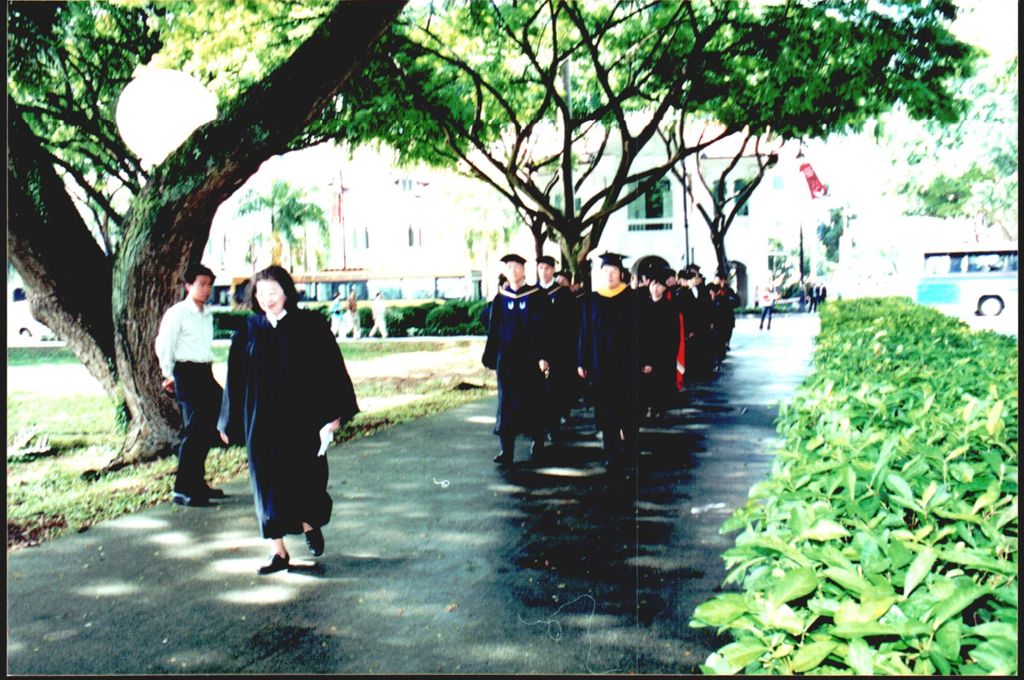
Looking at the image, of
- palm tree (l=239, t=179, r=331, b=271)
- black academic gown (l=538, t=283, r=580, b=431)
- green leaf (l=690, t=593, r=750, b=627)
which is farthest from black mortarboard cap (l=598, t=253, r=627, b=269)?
palm tree (l=239, t=179, r=331, b=271)

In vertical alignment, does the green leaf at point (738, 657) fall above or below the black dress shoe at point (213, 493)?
above

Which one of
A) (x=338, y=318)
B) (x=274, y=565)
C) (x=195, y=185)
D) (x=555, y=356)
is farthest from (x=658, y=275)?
(x=338, y=318)

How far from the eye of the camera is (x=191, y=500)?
22.2 feet

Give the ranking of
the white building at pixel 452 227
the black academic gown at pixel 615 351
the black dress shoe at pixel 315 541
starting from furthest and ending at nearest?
the white building at pixel 452 227 → the black academic gown at pixel 615 351 → the black dress shoe at pixel 315 541

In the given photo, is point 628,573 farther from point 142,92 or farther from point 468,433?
point 468,433

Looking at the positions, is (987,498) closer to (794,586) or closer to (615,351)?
(794,586)

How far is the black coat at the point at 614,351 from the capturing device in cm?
834

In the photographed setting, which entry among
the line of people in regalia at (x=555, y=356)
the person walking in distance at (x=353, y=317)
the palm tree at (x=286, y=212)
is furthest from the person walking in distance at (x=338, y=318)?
the line of people in regalia at (x=555, y=356)

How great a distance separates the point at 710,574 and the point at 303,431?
2235 millimetres

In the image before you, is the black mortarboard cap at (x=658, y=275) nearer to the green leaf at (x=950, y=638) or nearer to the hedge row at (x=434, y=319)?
the green leaf at (x=950, y=638)

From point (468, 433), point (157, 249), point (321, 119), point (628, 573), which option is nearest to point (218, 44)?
point (321, 119)

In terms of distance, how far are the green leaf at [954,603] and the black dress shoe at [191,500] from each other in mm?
5864

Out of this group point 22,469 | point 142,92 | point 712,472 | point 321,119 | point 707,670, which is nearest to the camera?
point 707,670

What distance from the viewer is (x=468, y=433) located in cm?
1003
